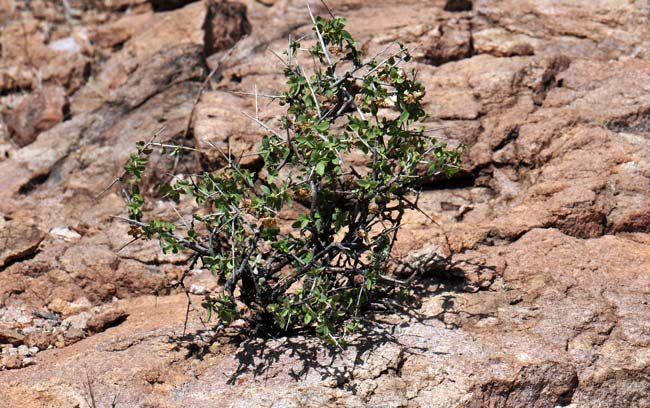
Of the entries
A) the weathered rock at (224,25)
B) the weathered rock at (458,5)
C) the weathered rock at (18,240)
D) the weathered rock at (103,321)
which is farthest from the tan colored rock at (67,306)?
the weathered rock at (458,5)

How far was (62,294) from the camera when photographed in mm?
4516

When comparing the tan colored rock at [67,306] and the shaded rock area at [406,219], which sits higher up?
the shaded rock area at [406,219]

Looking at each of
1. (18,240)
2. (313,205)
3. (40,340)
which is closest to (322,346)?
(313,205)

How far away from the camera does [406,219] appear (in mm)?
4562

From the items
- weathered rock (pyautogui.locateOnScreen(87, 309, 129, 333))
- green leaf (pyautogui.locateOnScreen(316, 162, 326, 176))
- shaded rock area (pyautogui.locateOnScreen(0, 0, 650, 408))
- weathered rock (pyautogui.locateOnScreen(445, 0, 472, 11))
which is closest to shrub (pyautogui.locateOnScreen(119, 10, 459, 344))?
green leaf (pyautogui.locateOnScreen(316, 162, 326, 176))

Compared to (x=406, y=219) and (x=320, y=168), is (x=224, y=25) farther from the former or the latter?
(x=320, y=168)

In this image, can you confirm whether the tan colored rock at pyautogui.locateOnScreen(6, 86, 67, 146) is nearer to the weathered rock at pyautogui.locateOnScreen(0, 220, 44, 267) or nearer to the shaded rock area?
the shaded rock area

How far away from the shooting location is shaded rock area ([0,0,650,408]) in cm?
362

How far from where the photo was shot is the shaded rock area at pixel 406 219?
3617 mm

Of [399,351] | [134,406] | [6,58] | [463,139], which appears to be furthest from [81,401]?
[6,58]

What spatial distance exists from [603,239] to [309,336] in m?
1.56

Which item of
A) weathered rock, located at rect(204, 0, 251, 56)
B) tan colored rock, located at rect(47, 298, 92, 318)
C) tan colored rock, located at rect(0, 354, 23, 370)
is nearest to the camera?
tan colored rock, located at rect(0, 354, 23, 370)

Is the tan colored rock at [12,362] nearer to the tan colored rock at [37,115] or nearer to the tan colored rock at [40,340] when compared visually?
the tan colored rock at [40,340]

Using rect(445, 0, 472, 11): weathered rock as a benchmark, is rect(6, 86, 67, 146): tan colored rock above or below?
below
